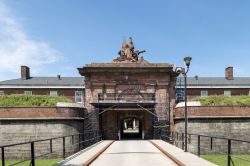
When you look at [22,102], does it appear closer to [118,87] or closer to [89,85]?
[89,85]

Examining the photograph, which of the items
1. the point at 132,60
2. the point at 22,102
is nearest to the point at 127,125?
the point at 132,60

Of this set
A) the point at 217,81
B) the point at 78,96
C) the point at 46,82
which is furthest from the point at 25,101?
the point at 217,81

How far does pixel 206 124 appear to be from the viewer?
23203 millimetres

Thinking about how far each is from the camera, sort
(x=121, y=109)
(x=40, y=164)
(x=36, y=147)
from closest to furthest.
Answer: (x=40, y=164), (x=36, y=147), (x=121, y=109)

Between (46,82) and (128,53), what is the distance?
16.0 metres

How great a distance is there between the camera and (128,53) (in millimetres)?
29922

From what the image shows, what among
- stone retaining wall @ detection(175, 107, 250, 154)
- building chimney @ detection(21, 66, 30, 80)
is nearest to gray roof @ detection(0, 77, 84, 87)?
building chimney @ detection(21, 66, 30, 80)

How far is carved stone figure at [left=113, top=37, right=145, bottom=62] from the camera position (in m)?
29.6

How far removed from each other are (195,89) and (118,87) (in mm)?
15348

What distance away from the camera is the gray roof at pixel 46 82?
130 ft

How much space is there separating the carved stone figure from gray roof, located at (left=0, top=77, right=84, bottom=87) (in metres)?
12.1

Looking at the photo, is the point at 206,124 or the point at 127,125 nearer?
the point at 206,124

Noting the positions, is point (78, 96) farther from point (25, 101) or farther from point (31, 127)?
point (31, 127)

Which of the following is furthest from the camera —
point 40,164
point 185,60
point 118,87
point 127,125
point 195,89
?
→ point 127,125
